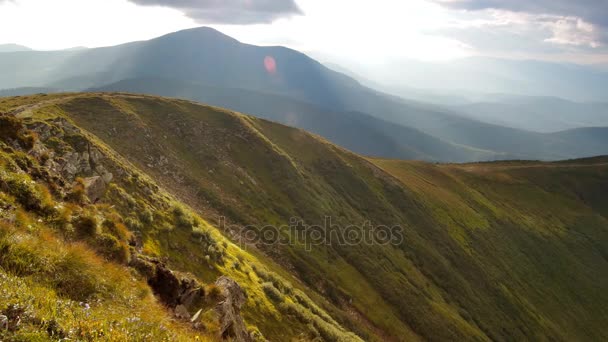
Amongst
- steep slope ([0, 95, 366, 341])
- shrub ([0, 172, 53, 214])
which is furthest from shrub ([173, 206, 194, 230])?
→ shrub ([0, 172, 53, 214])

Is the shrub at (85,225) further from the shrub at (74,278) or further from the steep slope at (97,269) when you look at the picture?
the shrub at (74,278)

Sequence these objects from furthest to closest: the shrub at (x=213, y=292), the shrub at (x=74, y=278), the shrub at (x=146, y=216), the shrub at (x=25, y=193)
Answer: the shrub at (x=146, y=216), the shrub at (x=213, y=292), the shrub at (x=25, y=193), the shrub at (x=74, y=278)

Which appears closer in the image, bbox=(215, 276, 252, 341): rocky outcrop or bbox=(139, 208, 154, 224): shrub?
bbox=(215, 276, 252, 341): rocky outcrop

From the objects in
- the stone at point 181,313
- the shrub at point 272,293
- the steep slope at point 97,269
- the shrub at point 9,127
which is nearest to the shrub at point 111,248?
the steep slope at point 97,269

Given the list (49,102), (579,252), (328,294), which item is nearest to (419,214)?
(328,294)

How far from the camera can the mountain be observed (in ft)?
39.7

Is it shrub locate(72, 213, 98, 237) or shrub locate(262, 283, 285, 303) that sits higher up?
shrub locate(72, 213, 98, 237)

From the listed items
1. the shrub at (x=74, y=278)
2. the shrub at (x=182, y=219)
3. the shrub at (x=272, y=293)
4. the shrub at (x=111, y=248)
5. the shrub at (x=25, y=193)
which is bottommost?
the shrub at (x=272, y=293)

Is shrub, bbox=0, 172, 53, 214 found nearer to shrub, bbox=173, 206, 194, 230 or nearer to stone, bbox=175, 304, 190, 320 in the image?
stone, bbox=175, 304, 190, 320

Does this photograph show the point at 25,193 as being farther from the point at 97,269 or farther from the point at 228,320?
the point at 228,320

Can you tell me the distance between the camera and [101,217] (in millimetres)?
16906

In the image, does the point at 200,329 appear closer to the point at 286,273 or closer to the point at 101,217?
the point at 101,217

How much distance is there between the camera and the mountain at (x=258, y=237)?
12102 millimetres

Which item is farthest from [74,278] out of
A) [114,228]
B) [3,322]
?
[114,228]
